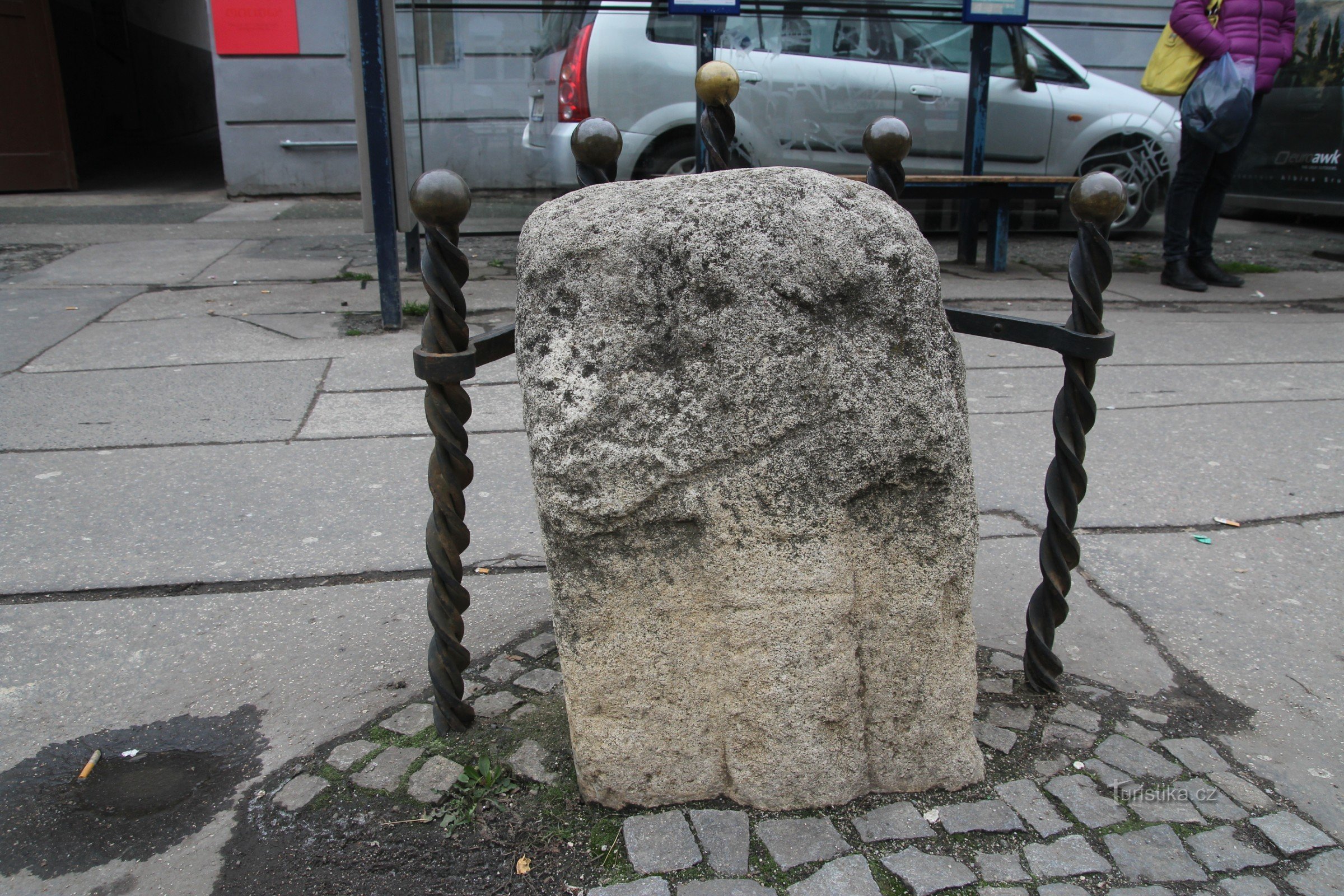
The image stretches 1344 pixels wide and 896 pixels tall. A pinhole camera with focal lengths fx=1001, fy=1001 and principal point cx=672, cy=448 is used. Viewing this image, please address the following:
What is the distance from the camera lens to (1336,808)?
1990 millimetres

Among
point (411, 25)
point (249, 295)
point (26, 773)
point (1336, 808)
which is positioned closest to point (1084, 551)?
point (1336, 808)

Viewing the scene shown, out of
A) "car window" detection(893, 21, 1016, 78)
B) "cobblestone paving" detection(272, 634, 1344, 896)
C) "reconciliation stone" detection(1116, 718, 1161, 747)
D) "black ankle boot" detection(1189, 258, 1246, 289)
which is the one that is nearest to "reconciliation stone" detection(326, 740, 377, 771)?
"cobblestone paving" detection(272, 634, 1344, 896)

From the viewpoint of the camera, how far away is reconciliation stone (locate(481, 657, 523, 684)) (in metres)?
2.42

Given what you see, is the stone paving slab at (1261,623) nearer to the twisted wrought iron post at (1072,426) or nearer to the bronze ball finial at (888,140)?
the twisted wrought iron post at (1072,426)

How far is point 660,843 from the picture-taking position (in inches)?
73.5

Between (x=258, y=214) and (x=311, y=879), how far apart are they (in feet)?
30.5

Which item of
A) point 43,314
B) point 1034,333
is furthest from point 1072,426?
point 43,314

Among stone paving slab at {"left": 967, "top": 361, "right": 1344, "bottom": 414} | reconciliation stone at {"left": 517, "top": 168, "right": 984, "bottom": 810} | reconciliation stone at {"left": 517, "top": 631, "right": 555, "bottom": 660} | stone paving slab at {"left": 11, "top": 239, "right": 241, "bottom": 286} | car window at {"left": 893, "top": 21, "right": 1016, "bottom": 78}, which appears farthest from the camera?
car window at {"left": 893, "top": 21, "right": 1016, "bottom": 78}

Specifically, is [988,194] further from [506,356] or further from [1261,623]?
[506,356]

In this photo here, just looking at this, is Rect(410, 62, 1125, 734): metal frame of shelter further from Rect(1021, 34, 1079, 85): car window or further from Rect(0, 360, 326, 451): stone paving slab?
Rect(1021, 34, 1079, 85): car window

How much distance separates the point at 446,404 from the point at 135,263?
6436mm

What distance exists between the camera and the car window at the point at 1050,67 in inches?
335

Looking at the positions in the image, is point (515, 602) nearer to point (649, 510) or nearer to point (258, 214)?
point (649, 510)

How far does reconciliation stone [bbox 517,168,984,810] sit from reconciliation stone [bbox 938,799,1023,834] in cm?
19
